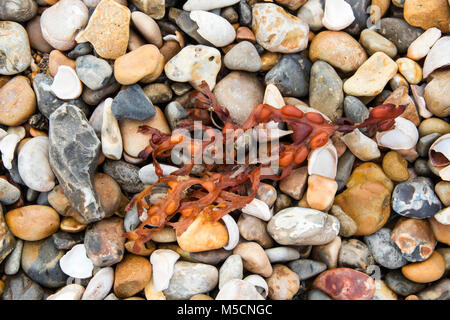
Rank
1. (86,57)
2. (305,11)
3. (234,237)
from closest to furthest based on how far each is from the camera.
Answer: (234,237) → (86,57) → (305,11)

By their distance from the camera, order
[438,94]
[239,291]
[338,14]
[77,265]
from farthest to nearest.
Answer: [338,14] < [438,94] < [77,265] < [239,291]

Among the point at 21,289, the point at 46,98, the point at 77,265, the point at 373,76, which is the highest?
the point at 373,76

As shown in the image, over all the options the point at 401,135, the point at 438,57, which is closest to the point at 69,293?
the point at 401,135

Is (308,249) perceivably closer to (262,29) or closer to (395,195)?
(395,195)

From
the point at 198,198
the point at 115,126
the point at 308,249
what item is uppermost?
the point at 115,126

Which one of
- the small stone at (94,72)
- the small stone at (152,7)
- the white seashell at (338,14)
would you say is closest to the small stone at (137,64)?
the small stone at (94,72)

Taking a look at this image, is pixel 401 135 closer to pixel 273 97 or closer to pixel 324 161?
pixel 324 161

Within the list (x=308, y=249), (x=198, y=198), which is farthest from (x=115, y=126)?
(x=308, y=249)

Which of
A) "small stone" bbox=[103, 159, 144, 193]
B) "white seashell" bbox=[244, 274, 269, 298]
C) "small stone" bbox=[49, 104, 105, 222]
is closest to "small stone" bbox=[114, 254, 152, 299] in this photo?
"small stone" bbox=[49, 104, 105, 222]
